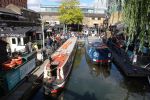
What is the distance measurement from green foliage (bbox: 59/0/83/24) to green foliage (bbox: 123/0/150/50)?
5999cm

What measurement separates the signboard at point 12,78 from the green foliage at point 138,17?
765cm

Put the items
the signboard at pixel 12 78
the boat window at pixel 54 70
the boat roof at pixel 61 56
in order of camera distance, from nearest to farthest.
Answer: the signboard at pixel 12 78 < the boat window at pixel 54 70 < the boat roof at pixel 61 56

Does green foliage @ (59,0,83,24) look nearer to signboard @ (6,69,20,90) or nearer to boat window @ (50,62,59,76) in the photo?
boat window @ (50,62,59,76)

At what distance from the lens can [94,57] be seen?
27.5m

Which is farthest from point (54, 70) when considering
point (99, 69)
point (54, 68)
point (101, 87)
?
point (99, 69)

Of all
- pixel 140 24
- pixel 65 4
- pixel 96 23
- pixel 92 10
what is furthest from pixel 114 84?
pixel 92 10

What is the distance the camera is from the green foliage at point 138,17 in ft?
31.8

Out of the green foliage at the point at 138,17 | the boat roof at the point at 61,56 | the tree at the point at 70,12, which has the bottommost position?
the boat roof at the point at 61,56

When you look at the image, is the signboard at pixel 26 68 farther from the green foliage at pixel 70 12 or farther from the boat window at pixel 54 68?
the green foliage at pixel 70 12

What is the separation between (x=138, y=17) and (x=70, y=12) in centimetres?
6076

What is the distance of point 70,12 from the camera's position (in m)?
70.1

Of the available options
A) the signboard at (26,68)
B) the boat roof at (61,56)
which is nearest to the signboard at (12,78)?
the signboard at (26,68)

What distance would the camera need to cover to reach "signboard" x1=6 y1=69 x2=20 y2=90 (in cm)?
1418

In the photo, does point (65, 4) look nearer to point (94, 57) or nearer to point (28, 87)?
point (94, 57)
